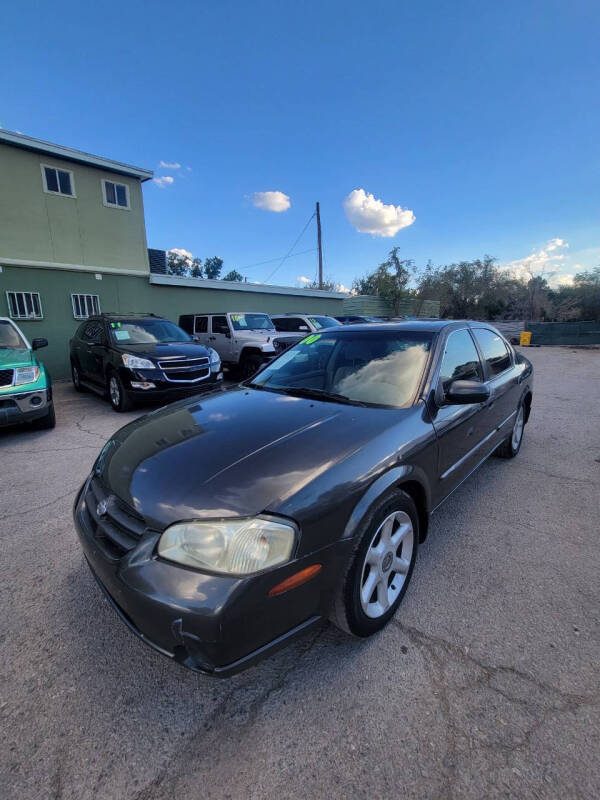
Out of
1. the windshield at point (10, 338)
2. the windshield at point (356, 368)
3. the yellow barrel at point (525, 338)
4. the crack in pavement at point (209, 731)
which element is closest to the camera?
the crack in pavement at point (209, 731)

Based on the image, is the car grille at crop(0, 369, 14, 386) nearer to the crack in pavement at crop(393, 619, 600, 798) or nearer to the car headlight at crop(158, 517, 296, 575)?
the car headlight at crop(158, 517, 296, 575)

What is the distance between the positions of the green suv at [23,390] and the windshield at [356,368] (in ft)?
11.9

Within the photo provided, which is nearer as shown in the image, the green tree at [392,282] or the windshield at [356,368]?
the windshield at [356,368]

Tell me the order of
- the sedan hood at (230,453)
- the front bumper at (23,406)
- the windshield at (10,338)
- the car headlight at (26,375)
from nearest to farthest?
the sedan hood at (230,453)
the front bumper at (23,406)
the car headlight at (26,375)
the windshield at (10,338)

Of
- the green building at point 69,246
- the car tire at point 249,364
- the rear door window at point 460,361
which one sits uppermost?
the green building at point 69,246

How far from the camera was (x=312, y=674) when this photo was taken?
1716 millimetres

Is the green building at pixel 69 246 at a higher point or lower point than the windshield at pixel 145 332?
higher

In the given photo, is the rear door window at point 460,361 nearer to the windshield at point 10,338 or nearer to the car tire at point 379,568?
the car tire at point 379,568

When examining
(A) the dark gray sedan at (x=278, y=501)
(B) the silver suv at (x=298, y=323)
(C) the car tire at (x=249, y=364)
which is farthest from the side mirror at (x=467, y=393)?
(B) the silver suv at (x=298, y=323)

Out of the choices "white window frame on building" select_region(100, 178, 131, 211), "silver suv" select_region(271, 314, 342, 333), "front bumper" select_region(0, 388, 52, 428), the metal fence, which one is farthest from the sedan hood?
the metal fence

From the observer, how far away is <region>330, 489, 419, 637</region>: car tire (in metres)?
1.69

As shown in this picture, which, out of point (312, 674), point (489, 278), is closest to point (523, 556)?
point (312, 674)

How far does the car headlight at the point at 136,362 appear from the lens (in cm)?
616

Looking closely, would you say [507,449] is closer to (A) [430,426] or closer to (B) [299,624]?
(A) [430,426]
